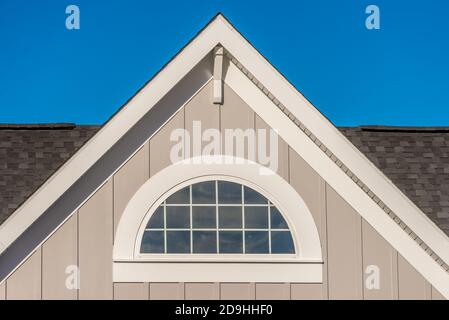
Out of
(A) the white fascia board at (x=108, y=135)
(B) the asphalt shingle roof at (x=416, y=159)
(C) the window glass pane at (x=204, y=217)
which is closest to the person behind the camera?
(A) the white fascia board at (x=108, y=135)

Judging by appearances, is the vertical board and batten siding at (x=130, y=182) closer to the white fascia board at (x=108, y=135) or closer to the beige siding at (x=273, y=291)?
the white fascia board at (x=108, y=135)

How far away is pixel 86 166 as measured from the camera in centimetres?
826

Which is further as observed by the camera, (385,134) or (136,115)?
(385,134)

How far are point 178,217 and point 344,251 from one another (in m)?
2.09

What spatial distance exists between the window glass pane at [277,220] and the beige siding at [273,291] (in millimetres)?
711

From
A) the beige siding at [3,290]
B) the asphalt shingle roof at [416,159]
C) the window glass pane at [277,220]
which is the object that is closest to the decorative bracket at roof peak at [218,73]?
the window glass pane at [277,220]

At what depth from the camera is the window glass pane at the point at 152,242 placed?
8531 mm

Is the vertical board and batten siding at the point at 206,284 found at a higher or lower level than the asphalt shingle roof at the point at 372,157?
lower

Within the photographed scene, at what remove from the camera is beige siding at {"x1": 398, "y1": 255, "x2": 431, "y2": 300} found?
8.55 meters

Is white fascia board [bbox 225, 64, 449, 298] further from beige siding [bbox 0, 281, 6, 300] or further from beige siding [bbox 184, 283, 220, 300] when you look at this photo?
beige siding [bbox 0, 281, 6, 300]

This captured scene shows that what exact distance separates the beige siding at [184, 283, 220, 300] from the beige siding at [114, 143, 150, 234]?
A: 116cm
